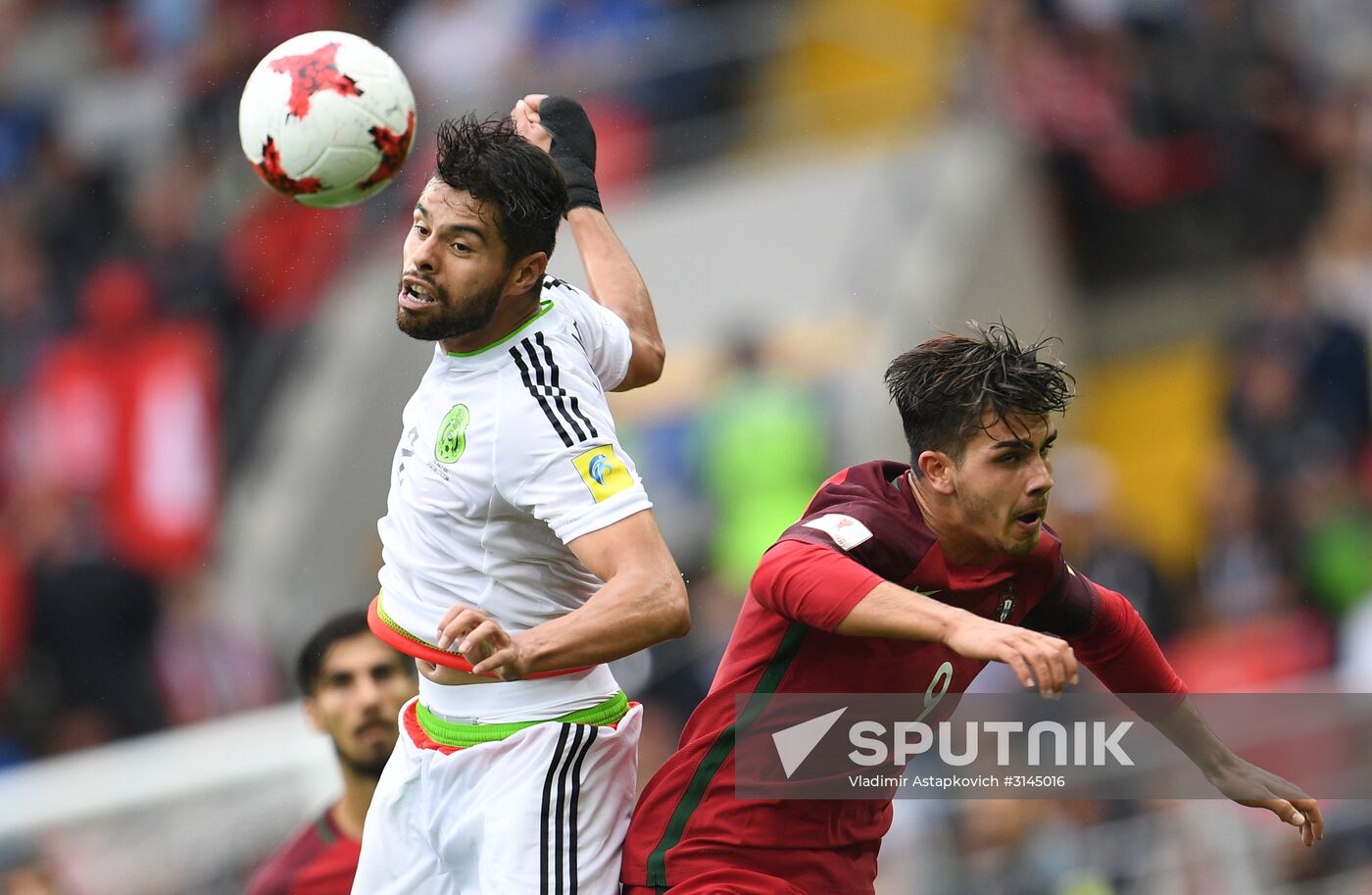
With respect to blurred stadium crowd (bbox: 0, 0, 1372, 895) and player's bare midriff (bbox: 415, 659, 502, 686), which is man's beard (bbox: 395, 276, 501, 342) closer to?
player's bare midriff (bbox: 415, 659, 502, 686)

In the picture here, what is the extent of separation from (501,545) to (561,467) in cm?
25

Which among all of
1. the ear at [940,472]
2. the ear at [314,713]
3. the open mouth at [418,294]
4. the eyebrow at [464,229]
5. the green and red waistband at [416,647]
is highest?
the eyebrow at [464,229]

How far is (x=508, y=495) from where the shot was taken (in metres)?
4.44

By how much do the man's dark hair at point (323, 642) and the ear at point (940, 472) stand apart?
2.23 meters

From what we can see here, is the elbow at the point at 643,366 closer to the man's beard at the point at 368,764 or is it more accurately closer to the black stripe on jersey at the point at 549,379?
the black stripe on jersey at the point at 549,379

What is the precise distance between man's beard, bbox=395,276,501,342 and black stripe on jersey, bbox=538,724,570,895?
0.89 metres

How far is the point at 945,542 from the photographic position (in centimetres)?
453

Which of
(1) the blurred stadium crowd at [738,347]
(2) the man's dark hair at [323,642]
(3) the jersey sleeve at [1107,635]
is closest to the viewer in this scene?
(3) the jersey sleeve at [1107,635]

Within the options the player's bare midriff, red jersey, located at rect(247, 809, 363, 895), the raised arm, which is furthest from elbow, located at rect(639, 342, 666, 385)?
red jersey, located at rect(247, 809, 363, 895)

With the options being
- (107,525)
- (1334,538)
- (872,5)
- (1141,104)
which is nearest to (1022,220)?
(1141,104)

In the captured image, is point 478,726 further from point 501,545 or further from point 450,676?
point 501,545

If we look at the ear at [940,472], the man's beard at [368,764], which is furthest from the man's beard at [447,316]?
the man's beard at [368,764]

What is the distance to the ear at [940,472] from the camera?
14.7 ft

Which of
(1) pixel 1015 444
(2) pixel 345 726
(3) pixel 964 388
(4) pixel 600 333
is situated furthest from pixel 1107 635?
(2) pixel 345 726
